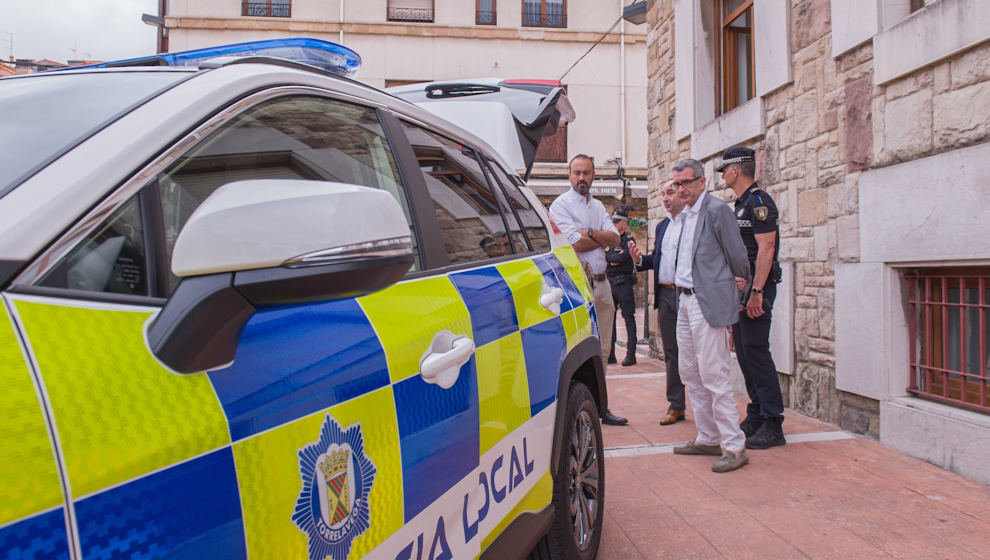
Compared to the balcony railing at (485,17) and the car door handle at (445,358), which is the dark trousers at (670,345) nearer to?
the car door handle at (445,358)

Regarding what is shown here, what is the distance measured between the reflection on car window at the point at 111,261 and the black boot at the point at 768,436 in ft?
14.3

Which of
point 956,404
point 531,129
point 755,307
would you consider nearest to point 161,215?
point 755,307

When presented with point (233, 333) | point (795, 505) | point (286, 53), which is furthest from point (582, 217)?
point (233, 333)

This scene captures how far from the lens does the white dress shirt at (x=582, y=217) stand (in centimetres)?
544

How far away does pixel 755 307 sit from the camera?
461 cm

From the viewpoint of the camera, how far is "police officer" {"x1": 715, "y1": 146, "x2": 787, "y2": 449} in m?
4.60

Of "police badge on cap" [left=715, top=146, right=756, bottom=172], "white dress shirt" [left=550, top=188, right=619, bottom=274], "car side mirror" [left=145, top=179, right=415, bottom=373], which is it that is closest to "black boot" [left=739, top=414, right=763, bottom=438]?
"white dress shirt" [left=550, top=188, right=619, bottom=274]

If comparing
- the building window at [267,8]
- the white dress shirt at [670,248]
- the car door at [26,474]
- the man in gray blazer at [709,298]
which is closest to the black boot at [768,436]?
the man in gray blazer at [709,298]

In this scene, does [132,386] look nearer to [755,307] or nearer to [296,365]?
[296,365]

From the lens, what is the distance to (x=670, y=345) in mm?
5578

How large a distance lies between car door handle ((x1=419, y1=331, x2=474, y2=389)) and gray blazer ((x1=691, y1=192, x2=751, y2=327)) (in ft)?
8.74

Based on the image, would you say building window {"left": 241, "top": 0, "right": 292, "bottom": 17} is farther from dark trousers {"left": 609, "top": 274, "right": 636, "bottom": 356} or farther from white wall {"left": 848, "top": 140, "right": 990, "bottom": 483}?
white wall {"left": 848, "top": 140, "right": 990, "bottom": 483}

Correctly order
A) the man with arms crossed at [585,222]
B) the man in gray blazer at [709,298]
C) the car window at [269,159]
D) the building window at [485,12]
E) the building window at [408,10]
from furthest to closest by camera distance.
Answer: the building window at [485,12]
the building window at [408,10]
the man with arms crossed at [585,222]
the man in gray blazer at [709,298]
the car window at [269,159]

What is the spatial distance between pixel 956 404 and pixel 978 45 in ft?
6.69
